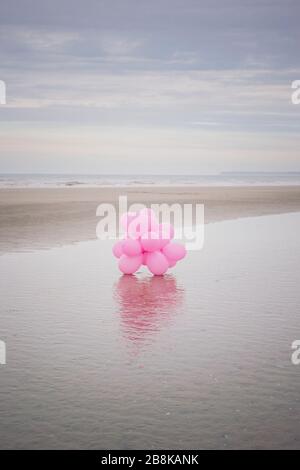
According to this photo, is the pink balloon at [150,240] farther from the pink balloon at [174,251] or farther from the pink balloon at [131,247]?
the pink balloon at [174,251]

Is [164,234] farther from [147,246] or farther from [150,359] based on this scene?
[150,359]

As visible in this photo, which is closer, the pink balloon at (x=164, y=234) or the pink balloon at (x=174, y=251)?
the pink balloon at (x=164, y=234)

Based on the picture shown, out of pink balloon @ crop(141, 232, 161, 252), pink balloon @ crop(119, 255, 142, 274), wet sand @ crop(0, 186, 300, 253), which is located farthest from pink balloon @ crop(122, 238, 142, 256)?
wet sand @ crop(0, 186, 300, 253)

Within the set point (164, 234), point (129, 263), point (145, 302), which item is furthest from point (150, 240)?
point (145, 302)

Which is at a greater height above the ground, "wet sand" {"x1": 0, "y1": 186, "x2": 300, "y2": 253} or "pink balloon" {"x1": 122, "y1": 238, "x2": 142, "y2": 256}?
"wet sand" {"x1": 0, "y1": 186, "x2": 300, "y2": 253}

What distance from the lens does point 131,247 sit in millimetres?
13117

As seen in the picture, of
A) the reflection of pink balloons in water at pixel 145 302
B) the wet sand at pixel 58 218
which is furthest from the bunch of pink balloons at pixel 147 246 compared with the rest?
the wet sand at pixel 58 218

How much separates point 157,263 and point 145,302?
2.59 metres

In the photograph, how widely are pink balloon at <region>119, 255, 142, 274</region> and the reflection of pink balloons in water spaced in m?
0.24

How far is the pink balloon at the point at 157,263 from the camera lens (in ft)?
43.7

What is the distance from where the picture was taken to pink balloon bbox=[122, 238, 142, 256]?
1309 centimetres

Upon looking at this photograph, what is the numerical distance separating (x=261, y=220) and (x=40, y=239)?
464 inches

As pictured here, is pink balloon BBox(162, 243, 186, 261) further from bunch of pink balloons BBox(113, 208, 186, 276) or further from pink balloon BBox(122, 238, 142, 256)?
pink balloon BBox(122, 238, 142, 256)

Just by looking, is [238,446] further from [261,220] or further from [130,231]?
[261,220]
